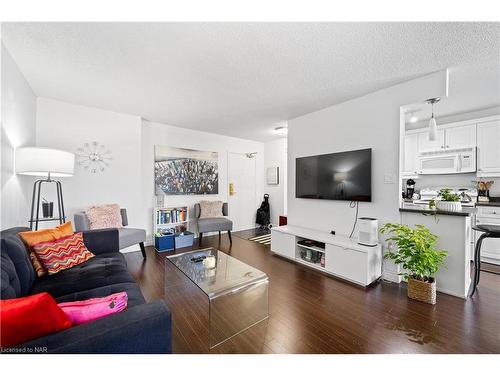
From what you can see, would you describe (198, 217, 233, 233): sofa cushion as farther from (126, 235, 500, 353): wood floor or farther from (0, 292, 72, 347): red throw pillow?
(0, 292, 72, 347): red throw pillow

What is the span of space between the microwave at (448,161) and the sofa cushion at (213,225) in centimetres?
377

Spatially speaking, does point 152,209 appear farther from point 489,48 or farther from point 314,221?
point 489,48

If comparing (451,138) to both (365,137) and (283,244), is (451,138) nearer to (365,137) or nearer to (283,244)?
(365,137)

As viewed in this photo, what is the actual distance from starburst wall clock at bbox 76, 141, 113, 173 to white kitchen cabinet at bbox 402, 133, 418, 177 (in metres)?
5.25

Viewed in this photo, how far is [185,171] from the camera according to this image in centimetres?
464

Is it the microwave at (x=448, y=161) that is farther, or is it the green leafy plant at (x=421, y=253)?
the microwave at (x=448, y=161)

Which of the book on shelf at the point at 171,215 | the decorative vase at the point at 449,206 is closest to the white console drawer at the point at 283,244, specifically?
the decorative vase at the point at 449,206

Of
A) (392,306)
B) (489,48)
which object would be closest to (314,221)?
(392,306)

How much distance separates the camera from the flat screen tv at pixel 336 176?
287 cm

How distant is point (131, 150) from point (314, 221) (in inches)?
132

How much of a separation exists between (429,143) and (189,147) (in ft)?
15.1

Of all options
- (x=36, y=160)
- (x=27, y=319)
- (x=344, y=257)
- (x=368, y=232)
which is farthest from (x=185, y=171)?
(x=27, y=319)

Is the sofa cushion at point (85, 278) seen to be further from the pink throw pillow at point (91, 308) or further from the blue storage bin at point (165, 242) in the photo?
the blue storage bin at point (165, 242)

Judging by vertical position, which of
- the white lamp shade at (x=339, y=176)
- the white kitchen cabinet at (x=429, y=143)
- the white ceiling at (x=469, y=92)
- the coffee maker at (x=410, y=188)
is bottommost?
the coffee maker at (x=410, y=188)
